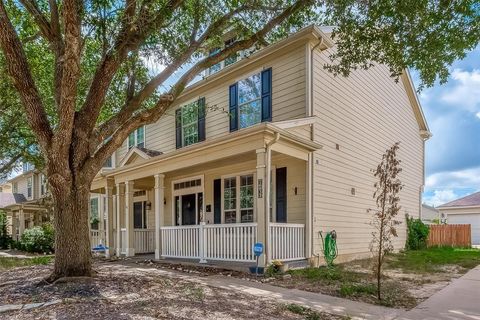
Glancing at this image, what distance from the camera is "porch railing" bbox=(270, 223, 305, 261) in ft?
29.2

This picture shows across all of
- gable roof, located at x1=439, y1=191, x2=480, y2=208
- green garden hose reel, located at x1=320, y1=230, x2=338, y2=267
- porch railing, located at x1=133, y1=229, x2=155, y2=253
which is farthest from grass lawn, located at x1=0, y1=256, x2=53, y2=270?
gable roof, located at x1=439, y1=191, x2=480, y2=208

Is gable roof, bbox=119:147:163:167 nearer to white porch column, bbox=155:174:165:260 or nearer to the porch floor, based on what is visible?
white porch column, bbox=155:174:165:260

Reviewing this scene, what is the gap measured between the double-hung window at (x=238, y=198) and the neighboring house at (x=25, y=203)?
16.0 meters

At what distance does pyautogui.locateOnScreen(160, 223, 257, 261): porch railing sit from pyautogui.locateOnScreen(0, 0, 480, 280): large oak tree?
143 inches

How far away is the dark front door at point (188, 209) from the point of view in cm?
1352

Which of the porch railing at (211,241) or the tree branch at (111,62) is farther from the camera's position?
the porch railing at (211,241)

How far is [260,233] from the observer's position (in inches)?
340

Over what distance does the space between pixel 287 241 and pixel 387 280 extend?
7.86 feet

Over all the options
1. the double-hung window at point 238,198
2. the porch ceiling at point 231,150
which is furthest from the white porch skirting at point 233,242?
the porch ceiling at point 231,150

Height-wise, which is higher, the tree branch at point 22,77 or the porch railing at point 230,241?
the tree branch at point 22,77

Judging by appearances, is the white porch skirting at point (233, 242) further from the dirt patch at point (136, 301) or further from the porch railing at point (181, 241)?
the dirt patch at point (136, 301)

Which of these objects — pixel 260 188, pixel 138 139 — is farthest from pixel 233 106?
pixel 138 139

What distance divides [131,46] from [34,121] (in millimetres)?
2141

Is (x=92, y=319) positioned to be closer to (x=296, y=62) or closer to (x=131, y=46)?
(x=131, y=46)
